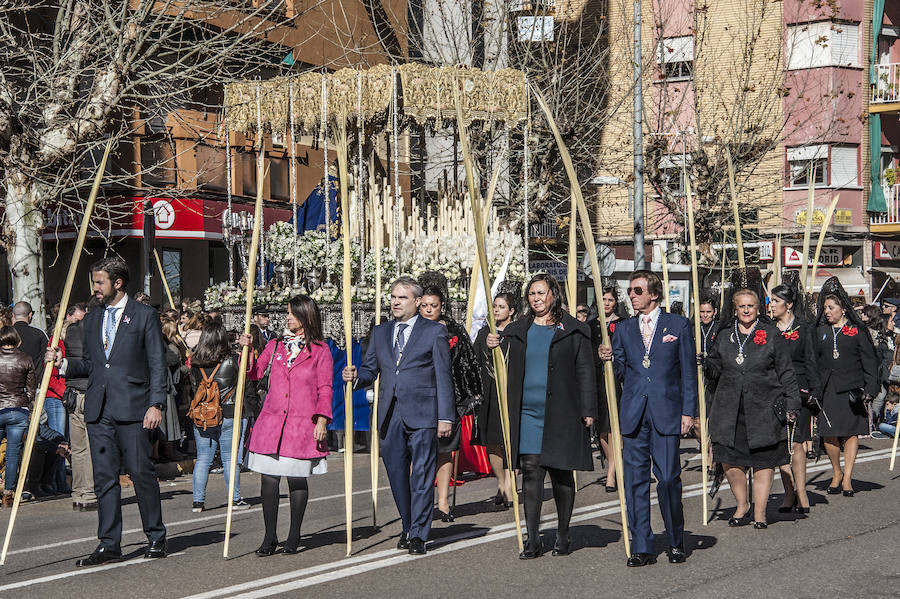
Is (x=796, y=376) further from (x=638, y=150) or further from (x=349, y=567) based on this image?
(x=638, y=150)

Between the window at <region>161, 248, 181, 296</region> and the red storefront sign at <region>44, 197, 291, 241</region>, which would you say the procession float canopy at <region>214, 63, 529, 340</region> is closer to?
the red storefront sign at <region>44, 197, 291, 241</region>

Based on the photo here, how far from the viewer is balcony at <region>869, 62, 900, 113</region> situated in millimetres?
40281

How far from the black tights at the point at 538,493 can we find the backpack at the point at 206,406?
13.9 feet

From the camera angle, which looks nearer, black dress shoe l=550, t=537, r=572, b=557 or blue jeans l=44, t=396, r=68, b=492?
black dress shoe l=550, t=537, r=572, b=557

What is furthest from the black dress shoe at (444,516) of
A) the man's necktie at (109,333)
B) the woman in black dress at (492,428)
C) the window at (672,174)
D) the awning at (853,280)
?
the awning at (853,280)

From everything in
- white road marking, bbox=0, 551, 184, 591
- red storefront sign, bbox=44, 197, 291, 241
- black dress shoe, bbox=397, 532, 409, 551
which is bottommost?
white road marking, bbox=0, 551, 184, 591

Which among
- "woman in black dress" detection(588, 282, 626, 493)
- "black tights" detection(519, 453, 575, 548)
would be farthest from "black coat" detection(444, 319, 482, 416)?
"black tights" detection(519, 453, 575, 548)

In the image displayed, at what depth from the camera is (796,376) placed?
11188mm

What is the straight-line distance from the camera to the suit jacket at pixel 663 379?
8.65 m

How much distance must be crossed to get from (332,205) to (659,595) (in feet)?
49.4

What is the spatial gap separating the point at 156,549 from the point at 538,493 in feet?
8.07

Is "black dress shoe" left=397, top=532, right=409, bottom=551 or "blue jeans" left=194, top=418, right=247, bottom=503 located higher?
"blue jeans" left=194, top=418, right=247, bottom=503

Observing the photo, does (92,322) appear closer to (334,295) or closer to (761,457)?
(761,457)

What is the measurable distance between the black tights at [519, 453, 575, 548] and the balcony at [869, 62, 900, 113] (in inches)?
1344
